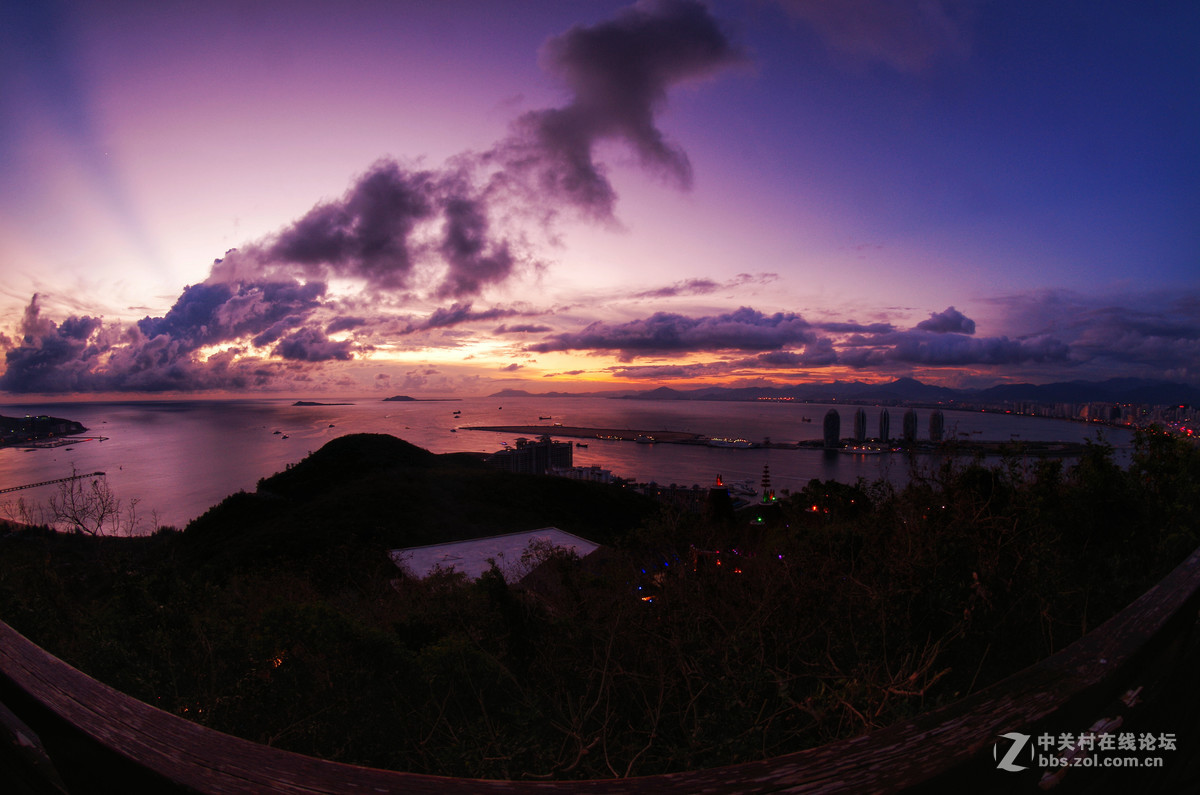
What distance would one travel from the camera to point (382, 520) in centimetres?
2027

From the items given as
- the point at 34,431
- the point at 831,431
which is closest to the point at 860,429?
the point at 831,431

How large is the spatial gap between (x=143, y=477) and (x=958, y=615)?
39.3m

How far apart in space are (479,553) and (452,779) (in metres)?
11.6

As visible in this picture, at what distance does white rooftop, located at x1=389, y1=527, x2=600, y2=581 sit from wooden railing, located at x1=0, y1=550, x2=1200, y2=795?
29.7 feet

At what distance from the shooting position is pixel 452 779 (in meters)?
0.37

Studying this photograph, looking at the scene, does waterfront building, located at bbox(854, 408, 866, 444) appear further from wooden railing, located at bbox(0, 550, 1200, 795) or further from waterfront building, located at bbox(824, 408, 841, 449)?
wooden railing, located at bbox(0, 550, 1200, 795)

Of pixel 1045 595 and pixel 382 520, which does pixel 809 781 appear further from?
pixel 382 520

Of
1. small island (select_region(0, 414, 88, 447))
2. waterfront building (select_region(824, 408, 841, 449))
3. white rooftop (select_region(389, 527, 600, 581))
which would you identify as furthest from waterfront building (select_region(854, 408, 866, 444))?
small island (select_region(0, 414, 88, 447))

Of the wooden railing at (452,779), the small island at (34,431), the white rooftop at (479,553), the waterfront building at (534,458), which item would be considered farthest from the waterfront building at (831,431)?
the small island at (34,431)

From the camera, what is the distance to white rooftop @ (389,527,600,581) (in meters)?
9.98

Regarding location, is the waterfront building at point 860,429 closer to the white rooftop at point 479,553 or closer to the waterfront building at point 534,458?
the waterfront building at point 534,458

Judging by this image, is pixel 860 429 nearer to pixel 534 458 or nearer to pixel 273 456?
pixel 534 458

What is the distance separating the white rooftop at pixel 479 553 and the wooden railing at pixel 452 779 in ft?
29.7

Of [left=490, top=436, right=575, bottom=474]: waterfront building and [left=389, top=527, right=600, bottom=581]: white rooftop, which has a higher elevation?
[left=389, top=527, right=600, bottom=581]: white rooftop
